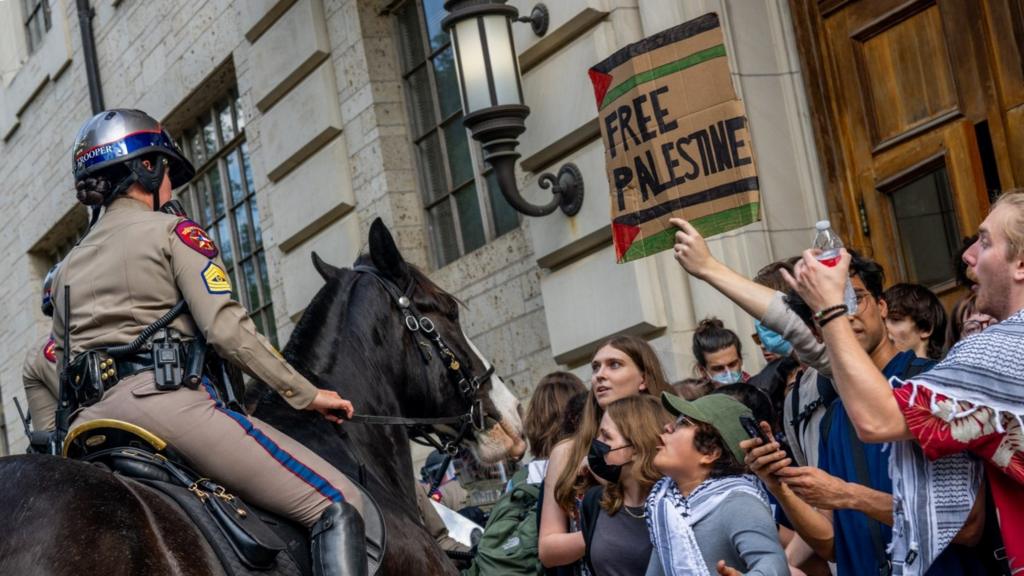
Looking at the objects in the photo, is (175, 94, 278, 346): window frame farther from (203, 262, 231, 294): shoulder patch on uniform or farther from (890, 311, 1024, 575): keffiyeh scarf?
(890, 311, 1024, 575): keffiyeh scarf

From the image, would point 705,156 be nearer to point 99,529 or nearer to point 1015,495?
point 1015,495

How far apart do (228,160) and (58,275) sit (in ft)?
30.4

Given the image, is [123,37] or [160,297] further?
[123,37]

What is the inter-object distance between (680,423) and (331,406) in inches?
46.2

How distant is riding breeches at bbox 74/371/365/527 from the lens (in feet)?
15.0

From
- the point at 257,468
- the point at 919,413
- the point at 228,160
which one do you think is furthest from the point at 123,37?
the point at 919,413

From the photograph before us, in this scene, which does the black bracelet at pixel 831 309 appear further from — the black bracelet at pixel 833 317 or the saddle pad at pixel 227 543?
the saddle pad at pixel 227 543

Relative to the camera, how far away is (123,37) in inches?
626

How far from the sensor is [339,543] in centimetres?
457

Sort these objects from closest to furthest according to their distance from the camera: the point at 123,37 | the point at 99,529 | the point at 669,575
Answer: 1. the point at 99,529
2. the point at 669,575
3. the point at 123,37

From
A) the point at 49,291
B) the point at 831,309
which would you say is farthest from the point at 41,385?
the point at 831,309

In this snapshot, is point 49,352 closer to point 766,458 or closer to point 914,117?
point 766,458

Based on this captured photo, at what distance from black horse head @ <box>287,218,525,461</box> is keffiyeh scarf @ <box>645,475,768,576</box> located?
4.66 ft

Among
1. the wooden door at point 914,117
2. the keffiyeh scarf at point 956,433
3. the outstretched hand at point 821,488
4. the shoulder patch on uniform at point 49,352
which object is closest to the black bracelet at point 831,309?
the keffiyeh scarf at point 956,433
